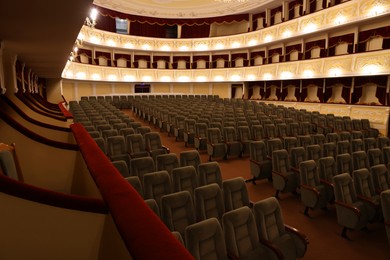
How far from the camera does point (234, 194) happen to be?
284cm

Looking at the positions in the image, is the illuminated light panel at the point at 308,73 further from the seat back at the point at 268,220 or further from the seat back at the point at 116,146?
the seat back at the point at 268,220

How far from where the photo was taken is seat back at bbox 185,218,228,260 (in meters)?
1.91

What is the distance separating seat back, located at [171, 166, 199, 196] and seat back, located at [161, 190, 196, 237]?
1.96ft

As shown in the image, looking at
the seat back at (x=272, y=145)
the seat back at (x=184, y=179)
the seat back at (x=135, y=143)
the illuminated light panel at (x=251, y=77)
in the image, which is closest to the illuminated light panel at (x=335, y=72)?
the illuminated light panel at (x=251, y=77)

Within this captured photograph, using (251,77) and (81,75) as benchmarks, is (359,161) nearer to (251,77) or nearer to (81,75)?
(251,77)

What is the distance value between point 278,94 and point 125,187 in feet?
48.4

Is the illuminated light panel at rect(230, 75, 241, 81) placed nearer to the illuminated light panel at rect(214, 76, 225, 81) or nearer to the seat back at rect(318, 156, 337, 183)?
the illuminated light panel at rect(214, 76, 225, 81)

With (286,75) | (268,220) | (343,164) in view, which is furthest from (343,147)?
(286,75)

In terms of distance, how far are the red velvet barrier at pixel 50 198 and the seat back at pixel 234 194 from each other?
189cm

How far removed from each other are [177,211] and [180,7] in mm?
18727

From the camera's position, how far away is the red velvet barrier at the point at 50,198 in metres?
1.02

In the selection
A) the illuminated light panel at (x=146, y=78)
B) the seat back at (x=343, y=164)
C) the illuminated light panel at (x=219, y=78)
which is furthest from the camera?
the illuminated light panel at (x=146, y=78)

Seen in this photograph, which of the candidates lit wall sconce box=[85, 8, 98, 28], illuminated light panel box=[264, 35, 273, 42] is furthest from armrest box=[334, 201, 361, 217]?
illuminated light panel box=[264, 35, 273, 42]

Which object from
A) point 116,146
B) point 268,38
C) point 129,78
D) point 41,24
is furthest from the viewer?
point 129,78
